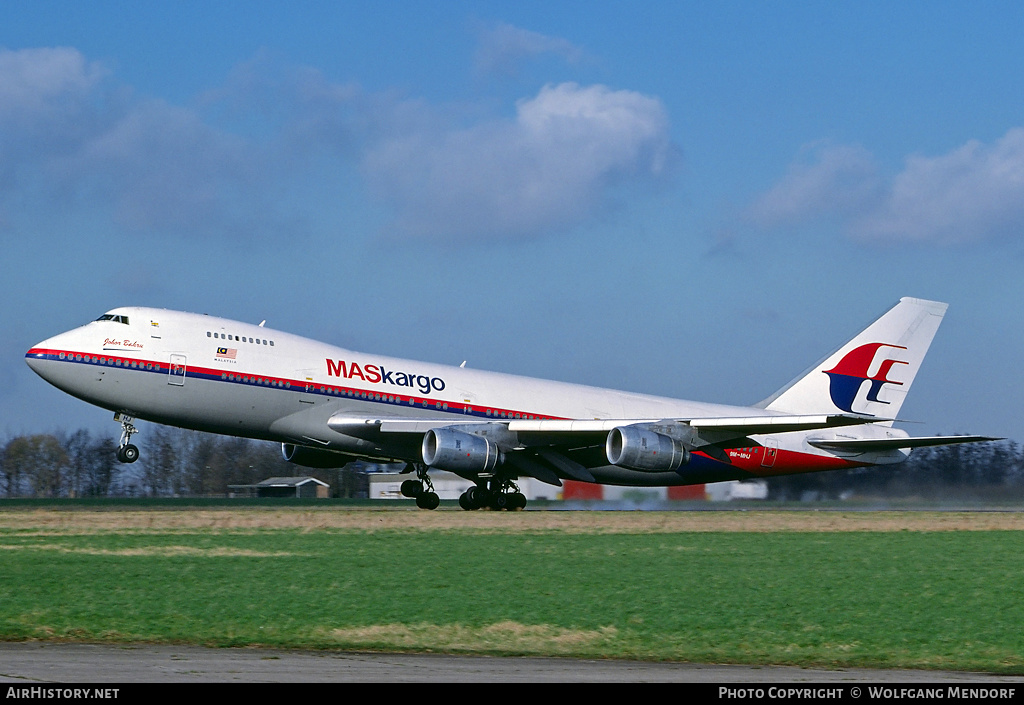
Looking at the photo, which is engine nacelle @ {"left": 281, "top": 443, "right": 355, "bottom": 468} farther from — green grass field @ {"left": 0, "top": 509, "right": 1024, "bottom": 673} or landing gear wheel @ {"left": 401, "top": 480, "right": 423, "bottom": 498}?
green grass field @ {"left": 0, "top": 509, "right": 1024, "bottom": 673}

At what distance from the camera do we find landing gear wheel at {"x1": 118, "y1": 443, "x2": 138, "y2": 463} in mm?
Answer: 33688

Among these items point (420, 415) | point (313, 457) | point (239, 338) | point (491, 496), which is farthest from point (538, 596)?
point (313, 457)

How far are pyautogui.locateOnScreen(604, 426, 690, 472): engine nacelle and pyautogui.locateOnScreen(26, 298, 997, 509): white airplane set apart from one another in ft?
0.15

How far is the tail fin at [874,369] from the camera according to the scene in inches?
1725

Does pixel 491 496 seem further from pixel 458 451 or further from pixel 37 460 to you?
pixel 37 460

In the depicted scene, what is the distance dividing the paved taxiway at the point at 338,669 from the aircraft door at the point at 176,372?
73.9 ft

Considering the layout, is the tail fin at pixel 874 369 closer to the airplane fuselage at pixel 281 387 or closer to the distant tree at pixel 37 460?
the airplane fuselage at pixel 281 387

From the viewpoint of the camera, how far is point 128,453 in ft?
111

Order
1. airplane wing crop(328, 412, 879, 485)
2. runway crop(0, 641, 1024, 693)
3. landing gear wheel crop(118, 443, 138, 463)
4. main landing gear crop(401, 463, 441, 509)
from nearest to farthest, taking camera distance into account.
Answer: runway crop(0, 641, 1024, 693)
landing gear wheel crop(118, 443, 138, 463)
airplane wing crop(328, 412, 879, 485)
main landing gear crop(401, 463, 441, 509)

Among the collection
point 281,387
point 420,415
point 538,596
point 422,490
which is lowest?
point 538,596

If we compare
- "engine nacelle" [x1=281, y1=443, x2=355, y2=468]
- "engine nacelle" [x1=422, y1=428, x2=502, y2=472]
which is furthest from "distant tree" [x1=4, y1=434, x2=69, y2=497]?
"engine nacelle" [x1=422, y1=428, x2=502, y2=472]

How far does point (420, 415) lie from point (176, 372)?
7.32 m

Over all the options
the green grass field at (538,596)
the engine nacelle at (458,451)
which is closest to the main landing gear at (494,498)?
the engine nacelle at (458,451)
